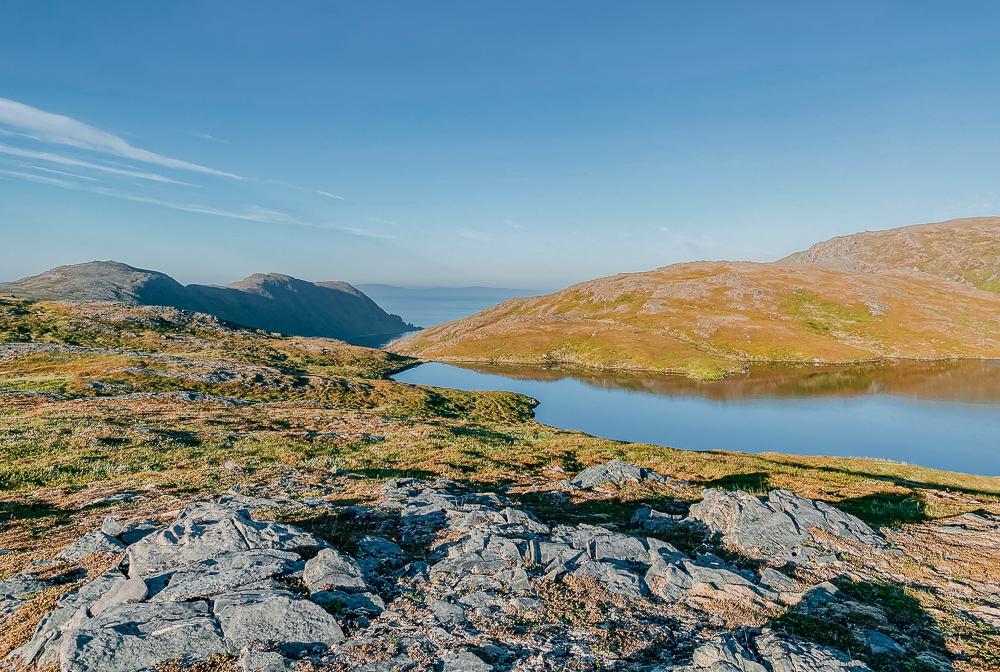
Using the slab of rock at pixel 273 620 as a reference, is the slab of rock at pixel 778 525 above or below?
below

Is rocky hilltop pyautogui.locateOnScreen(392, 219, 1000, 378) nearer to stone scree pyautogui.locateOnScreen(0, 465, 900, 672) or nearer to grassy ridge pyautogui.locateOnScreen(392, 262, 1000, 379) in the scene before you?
grassy ridge pyautogui.locateOnScreen(392, 262, 1000, 379)

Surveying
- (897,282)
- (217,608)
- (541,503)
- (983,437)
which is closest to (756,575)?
(541,503)

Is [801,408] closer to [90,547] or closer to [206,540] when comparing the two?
[206,540]

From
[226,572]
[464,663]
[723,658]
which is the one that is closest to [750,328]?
[723,658]

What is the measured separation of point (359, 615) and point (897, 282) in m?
253

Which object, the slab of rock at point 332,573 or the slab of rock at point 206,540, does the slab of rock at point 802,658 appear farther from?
the slab of rock at point 206,540

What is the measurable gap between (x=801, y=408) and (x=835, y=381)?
100 feet

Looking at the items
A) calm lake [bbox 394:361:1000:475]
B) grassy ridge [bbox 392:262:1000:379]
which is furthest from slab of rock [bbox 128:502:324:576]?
grassy ridge [bbox 392:262:1000:379]

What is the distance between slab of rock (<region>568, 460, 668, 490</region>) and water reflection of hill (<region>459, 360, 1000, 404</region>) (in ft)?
242

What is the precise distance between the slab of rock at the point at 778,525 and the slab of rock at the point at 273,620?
14371 millimetres

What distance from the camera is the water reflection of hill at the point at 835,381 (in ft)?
306

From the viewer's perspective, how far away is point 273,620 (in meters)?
10.7

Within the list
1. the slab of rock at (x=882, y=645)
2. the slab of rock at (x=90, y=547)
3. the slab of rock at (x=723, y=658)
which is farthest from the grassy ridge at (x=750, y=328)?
the slab of rock at (x=90, y=547)

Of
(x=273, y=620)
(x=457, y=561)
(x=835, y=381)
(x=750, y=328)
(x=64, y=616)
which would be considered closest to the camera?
(x=273, y=620)
